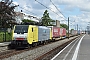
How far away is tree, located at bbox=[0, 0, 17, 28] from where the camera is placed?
43.6 m

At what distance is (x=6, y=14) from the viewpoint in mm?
45312

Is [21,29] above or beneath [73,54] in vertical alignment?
above

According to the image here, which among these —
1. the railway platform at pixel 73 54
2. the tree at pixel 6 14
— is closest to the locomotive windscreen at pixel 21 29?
the railway platform at pixel 73 54

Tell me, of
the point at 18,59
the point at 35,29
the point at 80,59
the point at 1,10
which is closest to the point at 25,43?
the point at 35,29

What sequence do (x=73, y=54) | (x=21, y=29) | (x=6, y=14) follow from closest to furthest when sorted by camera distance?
(x=73, y=54) → (x=21, y=29) → (x=6, y=14)

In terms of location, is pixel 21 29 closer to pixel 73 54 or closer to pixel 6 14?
pixel 73 54

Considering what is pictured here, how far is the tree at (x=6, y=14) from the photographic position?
143 ft

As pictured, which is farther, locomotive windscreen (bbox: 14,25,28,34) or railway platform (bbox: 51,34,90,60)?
locomotive windscreen (bbox: 14,25,28,34)

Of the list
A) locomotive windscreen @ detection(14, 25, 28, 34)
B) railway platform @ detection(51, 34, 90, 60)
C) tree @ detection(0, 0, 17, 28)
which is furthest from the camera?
tree @ detection(0, 0, 17, 28)

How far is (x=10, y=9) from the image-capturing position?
1800 inches

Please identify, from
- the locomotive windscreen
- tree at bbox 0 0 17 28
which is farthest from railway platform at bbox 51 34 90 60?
tree at bbox 0 0 17 28

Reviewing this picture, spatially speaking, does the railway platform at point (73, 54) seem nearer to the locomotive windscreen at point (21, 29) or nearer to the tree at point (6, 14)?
the locomotive windscreen at point (21, 29)

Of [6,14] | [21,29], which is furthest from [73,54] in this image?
[6,14]

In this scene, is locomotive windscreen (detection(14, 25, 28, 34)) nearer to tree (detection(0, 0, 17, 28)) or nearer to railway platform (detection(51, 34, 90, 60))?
railway platform (detection(51, 34, 90, 60))
